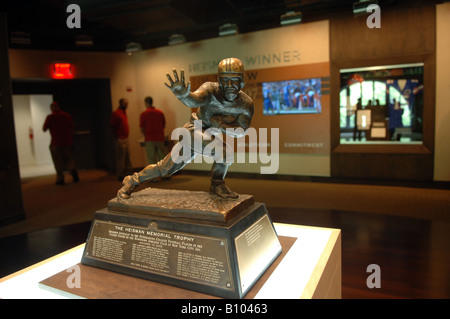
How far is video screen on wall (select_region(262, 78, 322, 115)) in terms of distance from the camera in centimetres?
557

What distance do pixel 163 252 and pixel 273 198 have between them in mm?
3217

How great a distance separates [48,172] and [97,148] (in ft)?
4.26

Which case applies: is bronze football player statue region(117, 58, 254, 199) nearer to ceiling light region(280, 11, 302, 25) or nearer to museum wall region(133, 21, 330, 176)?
museum wall region(133, 21, 330, 176)

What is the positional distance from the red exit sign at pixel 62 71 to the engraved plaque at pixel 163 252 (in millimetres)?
5599

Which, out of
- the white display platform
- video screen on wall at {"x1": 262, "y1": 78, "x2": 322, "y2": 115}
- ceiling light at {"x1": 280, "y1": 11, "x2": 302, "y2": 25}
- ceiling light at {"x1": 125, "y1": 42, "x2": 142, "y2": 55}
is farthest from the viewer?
ceiling light at {"x1": 125, "y1": 42, "x2": 142, "y2": 55}

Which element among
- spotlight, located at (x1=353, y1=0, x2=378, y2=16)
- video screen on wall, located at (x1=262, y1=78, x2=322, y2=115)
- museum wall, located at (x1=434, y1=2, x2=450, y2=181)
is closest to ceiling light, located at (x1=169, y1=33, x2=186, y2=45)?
video screen on wall, located at (x1=262, y1=78, x2=322, y2=115)

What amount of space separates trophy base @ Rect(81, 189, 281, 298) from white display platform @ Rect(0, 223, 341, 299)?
10cm

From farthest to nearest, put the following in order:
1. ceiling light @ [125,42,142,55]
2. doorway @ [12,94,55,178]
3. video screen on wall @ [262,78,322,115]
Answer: doorway @ [12,94,55,178], ceiling light @ [125,42,142,55], video screen on wall @ [262,78,322,115]

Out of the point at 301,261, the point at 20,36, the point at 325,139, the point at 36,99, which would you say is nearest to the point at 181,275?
the point at 301,261

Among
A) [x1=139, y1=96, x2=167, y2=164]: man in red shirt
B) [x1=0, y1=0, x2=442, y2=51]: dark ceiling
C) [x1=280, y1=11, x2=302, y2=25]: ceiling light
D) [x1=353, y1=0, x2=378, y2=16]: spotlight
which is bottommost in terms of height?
[x1=139, y1=96, x2=167, y2=164]: man in red shirt

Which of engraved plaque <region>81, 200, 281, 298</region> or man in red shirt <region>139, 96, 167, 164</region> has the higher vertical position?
man in red shirt <region>139, 96, 167, 164</region>

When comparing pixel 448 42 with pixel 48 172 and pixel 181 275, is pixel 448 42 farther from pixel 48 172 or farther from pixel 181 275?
pixel 48 172

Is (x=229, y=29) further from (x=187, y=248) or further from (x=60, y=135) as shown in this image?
(x=187, y=248)

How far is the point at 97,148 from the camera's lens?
26.7 feet
